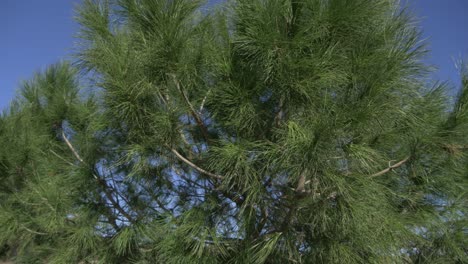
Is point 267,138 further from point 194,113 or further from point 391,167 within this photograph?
point 391,167

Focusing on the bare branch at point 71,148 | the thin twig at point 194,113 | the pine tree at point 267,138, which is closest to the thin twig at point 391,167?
the pine tree at point 267,138

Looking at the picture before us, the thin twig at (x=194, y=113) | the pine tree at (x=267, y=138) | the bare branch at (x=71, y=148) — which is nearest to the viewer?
the pine tree at (x=267, y=138)

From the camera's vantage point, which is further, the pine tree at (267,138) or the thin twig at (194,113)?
the thin twig at (194,113)

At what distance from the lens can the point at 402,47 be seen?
1.71 meters

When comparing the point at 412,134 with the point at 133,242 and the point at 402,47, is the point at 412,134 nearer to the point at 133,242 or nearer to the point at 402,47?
the point at 402,47

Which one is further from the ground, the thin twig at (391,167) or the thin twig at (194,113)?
the thin twig at (194,113)

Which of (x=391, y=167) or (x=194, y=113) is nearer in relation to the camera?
(x=391, y=167)

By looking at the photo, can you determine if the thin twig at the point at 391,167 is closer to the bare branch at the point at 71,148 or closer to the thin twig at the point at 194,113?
the thin twig at the point at 194,113

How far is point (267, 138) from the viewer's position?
1811 millimetres

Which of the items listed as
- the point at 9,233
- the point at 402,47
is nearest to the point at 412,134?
the point at 402,47

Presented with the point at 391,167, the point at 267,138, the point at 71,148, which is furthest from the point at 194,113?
the point at 71,148

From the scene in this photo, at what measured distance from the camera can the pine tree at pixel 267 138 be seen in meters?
1.61

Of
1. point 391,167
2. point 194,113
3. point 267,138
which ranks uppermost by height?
point 194,113

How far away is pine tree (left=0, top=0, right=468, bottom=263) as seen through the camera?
5.27ft
